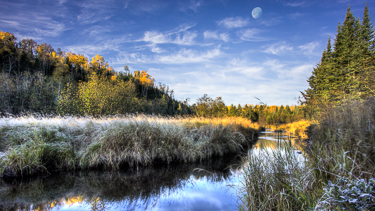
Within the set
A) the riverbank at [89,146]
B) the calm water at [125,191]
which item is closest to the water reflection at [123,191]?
the calm water at [125,191]

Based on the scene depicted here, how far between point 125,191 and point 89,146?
2840 mm

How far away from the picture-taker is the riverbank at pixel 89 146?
554cm

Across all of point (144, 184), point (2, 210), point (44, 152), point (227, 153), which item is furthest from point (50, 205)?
point (227, 153)

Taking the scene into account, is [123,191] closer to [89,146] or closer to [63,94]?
[89,146]

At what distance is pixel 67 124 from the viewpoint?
766 cm

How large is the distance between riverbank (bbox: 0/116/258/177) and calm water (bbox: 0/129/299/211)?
0.51 m

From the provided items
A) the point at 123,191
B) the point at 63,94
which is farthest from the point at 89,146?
the point at 63,94

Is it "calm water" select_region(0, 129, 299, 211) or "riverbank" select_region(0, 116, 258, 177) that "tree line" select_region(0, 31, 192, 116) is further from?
"calm water" select_region(0, 129, 299, 211)

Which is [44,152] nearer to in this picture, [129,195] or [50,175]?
[50,175]

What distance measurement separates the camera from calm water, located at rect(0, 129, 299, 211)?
383cm

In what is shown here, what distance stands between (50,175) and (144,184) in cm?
314

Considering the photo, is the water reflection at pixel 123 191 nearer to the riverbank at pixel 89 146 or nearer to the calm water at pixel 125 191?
the calm water at pixel 125 191

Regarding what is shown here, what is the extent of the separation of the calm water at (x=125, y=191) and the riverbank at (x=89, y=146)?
1.66ft

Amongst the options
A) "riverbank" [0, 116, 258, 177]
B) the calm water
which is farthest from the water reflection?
"riverbank" [0, 116, 258, 177]
